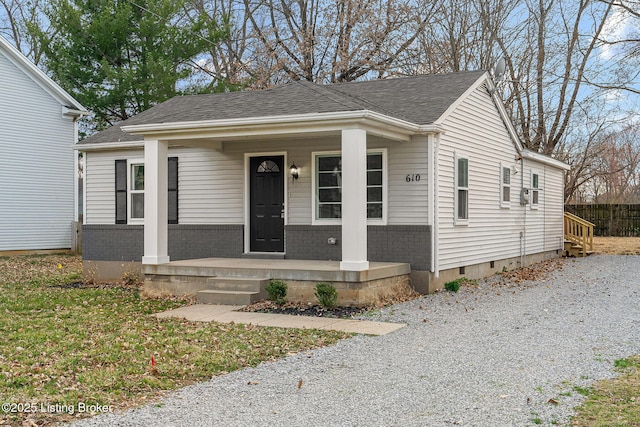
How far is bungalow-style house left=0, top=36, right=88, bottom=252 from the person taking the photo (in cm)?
2230

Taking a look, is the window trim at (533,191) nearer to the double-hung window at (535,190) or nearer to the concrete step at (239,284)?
the double-hung window at (535,190)

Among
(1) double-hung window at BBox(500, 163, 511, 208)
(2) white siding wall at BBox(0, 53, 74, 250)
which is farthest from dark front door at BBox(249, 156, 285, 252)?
(2) white siding wall at BBox(0, 53, 74, 250)

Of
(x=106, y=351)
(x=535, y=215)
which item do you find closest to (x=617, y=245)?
(x=535, y=215)

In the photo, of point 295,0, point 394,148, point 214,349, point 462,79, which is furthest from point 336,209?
point 295,0

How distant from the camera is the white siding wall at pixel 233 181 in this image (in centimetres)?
1220

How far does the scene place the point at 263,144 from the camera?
13.5 m

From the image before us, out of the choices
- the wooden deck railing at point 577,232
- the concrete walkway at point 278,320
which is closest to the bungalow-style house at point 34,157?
the concrete walkway at point 278,320

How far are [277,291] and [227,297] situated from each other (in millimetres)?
840

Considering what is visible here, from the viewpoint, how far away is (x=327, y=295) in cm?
1033

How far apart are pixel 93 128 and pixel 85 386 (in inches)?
929

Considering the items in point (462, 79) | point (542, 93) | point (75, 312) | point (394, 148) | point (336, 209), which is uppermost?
point (542, 93)

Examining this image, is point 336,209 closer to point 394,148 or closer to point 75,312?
point 394,148

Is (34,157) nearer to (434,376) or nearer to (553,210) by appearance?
(553,210)

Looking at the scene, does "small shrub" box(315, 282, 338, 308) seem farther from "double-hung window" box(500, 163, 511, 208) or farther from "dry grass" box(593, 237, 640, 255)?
"dry grass" box(593, 237, 640, 255)
